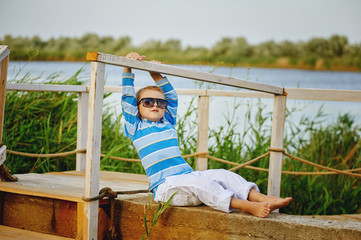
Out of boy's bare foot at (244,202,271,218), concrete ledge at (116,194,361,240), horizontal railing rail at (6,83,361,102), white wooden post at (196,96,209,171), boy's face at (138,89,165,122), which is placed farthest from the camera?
white wooden post at (196,96,209,171)

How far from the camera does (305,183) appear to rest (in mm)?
5340

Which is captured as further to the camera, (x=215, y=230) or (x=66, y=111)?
(x=66, y=111)

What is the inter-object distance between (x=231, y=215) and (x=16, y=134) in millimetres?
3404

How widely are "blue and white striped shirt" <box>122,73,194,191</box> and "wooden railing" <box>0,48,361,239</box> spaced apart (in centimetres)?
30

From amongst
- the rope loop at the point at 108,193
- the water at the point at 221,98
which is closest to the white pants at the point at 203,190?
the rope loop at the point at 108,193

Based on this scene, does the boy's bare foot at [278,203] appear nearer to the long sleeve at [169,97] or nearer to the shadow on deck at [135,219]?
the shadow on deck at [135,219]

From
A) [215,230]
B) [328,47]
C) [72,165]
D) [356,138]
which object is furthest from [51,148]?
[328,47]

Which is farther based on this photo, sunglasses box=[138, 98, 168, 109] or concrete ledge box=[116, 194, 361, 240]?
sunglasses box=[138, 98, 168, 109]

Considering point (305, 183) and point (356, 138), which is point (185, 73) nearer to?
point (305, 183)

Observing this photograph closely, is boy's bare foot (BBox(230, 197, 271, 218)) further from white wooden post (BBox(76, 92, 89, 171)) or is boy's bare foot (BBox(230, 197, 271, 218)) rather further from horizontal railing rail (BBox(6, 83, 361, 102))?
white wooden post (BBox(76, 92, 89, 171))

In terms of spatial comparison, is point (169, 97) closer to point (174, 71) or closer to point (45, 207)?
point (174, 71)

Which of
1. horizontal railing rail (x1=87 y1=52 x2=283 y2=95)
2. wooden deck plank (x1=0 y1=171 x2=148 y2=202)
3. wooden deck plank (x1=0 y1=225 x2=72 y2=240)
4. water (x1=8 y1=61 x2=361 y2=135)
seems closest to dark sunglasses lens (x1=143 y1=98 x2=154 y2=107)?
horizontal railing rail (x1=87 y1=52 x2=283 y2=95)

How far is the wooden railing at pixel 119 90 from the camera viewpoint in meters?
2.69

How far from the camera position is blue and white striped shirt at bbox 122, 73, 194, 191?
118 inches
